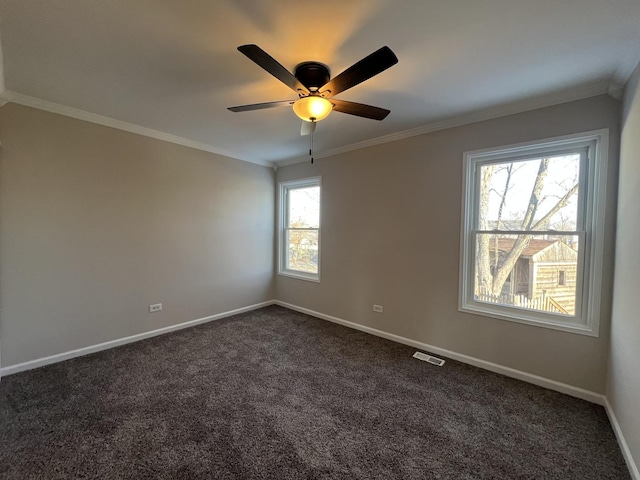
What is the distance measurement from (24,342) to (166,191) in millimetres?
2024

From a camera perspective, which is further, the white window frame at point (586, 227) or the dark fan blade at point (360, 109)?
the white window frame at point (586, 227)

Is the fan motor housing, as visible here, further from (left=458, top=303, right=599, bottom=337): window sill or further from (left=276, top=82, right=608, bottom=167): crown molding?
(left=458, top=303, right=599, bottom=337): window sill

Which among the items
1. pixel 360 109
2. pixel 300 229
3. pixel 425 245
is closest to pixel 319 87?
pixel 360 109

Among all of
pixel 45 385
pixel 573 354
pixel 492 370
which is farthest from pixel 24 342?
pixel 573 354

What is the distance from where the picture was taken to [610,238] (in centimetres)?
209

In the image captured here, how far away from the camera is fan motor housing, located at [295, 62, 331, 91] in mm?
1884

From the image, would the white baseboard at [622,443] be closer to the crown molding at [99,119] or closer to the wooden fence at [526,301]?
the wooden fence at [526,301]

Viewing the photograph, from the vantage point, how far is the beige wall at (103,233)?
2453 mm

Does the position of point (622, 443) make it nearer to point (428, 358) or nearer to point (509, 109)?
point (428, 358)

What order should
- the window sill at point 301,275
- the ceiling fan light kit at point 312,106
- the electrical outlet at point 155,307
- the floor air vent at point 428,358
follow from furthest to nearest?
the window sill at point 301,275 < the electrical outlet at point 155,307 < the floor air vent at point 428,358 < the ceiling fan light kit at point 312,106

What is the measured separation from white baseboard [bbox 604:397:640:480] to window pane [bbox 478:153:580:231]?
1429 millimetres

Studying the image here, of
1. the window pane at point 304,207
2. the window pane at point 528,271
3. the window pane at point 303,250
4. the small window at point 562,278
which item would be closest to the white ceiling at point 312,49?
the window pane at point 528,271

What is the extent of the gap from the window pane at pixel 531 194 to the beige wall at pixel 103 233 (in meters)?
3.43

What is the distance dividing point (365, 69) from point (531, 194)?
6.87ft
